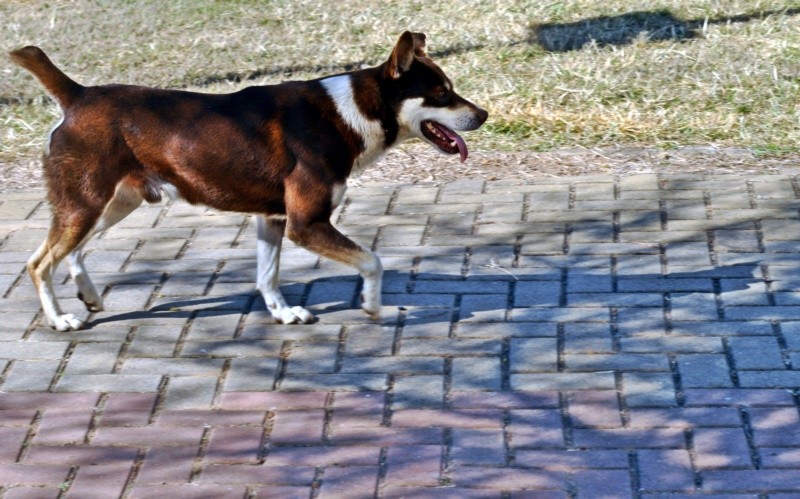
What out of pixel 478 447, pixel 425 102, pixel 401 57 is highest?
pixel 401 57

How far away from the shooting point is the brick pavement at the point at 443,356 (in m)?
4.12

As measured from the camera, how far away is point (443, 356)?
4.96 m

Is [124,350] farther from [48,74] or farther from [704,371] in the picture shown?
[704,371]

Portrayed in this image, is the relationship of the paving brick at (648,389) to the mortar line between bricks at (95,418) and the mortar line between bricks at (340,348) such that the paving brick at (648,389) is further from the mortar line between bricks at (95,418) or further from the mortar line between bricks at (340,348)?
the mortar line between bricks at (95,418)

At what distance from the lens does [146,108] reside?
515 centimetres

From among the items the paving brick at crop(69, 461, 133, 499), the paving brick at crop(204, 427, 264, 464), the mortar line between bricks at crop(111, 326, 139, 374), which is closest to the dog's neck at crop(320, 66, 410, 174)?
the mortar line between bricks at crop(111, 326, 139, 374)

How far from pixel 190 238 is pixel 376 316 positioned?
4.98 feet

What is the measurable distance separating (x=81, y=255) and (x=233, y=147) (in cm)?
95

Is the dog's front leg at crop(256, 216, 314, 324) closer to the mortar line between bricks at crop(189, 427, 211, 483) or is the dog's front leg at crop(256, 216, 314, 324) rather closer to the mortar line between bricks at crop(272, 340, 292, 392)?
the mortar line between bricks at crop(272, 340, 292, 392)

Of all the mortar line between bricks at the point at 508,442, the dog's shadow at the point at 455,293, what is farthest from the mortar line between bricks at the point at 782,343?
the mortar line between bricks at the point at 508,442

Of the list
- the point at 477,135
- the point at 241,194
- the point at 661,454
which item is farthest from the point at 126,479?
the point at 477,135

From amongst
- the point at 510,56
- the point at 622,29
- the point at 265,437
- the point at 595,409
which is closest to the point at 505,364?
the point at 595,409

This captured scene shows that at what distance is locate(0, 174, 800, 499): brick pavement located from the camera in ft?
13.5

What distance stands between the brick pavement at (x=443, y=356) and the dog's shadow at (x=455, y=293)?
0.01 meters
